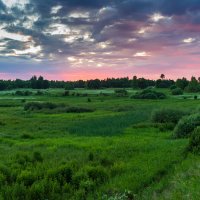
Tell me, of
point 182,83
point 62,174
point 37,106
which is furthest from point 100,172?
point 182,83

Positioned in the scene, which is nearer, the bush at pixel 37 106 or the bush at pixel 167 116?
the bush at pixel 167 116

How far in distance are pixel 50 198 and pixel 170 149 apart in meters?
9.70

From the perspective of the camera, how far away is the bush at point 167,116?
43.0 m

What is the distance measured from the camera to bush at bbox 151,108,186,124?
43000mm

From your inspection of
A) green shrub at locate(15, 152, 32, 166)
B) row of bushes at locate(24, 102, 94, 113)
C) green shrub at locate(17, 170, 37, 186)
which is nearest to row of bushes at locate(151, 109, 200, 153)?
green shrub at locate(17, 170, 37, 186)

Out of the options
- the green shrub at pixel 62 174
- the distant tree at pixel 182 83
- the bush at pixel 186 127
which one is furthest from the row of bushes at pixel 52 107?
the distant tree at pixel 182 83

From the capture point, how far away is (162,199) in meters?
11.6

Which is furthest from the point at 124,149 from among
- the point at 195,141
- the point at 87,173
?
the point at 87,173

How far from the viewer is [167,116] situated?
43.1 meters

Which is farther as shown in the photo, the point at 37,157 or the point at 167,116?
the point at 167,116

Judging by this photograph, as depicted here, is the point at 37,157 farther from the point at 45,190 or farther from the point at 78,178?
the point at 45,190

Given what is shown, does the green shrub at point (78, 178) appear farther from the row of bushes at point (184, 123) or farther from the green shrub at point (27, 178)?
the row of bushes at point (184, 123)

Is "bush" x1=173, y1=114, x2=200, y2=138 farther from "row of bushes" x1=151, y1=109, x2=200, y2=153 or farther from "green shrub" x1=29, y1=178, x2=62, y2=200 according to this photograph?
"green shrub" x1=29, y1=178, x2=62, y2=200

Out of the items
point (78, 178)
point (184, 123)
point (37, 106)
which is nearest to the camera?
point (78, 178)
